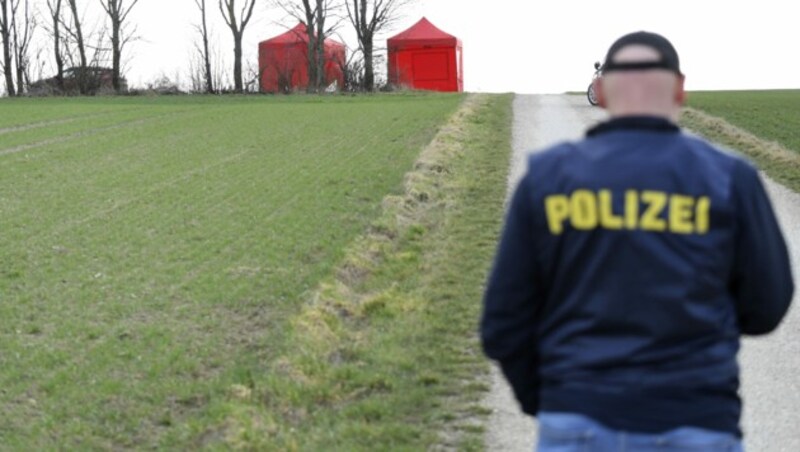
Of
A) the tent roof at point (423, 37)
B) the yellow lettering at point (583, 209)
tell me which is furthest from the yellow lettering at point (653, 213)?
the tent roof at point (423, 37)

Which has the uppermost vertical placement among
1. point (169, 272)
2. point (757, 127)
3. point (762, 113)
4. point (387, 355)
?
point (387, 355)

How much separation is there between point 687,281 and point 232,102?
2055 inches

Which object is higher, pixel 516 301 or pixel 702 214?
pixel 702 214

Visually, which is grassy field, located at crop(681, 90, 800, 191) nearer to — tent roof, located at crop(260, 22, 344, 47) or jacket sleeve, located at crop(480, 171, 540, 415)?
jacket sleeve, located at crop(480, 171, 540, 415)

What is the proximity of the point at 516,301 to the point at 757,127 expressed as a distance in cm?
2854

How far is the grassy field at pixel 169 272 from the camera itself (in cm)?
794

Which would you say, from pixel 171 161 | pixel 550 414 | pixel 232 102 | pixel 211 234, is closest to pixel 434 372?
pixel 550 414

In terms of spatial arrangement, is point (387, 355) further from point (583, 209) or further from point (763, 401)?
point (583, 209)

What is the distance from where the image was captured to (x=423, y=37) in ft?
227

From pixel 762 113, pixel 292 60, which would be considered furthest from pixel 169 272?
pixel 292 60

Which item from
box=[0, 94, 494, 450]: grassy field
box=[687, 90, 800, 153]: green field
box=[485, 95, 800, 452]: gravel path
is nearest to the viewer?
box=[485, 95, 800, 452]: gravel path

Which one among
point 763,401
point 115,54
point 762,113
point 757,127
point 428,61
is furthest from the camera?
point 115,54

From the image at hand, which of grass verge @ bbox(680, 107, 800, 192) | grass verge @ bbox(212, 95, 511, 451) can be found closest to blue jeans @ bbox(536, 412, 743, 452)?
grass verge @ bbox(212, 95, 511, 451)

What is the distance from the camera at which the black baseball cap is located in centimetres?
319
